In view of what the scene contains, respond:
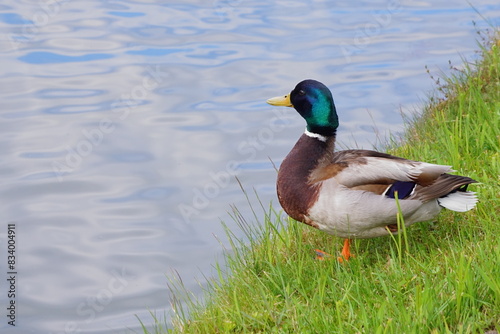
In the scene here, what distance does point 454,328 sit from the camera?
127 inches

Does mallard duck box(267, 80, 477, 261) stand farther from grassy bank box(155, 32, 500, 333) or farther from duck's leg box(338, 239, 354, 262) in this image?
grassy bank box(155, 32, 500, 333)

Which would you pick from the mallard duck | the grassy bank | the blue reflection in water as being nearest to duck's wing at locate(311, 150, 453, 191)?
the mallard duck

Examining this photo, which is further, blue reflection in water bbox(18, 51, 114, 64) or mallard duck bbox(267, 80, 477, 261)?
blue reflection in water bbox(18, 51, 114, 64)

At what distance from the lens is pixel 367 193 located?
169 inches

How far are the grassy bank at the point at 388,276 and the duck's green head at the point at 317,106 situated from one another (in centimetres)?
66

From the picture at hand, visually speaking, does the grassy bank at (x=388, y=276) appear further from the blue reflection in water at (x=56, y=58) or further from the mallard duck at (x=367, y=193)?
the blue reflection in water at (x=56, y=58)

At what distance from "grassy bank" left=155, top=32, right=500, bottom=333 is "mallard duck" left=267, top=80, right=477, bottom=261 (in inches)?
6.3

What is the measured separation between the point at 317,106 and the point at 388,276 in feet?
4.24

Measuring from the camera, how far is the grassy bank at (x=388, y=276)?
3.28 m

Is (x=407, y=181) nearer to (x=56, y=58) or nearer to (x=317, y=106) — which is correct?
(x=317, y=106)

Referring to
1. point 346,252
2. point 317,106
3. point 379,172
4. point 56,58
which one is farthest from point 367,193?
point 56,58

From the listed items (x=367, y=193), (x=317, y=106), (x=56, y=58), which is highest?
(x=317, y=106)

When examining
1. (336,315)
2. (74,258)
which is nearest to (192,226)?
(74,258)

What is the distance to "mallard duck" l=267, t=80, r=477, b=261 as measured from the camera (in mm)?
4273
